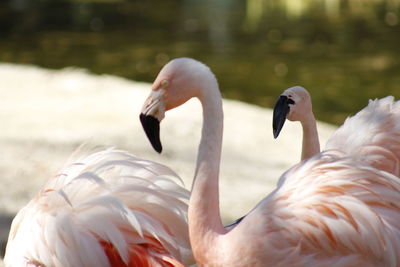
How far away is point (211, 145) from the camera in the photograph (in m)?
2.66

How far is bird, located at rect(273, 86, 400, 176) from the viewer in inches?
121

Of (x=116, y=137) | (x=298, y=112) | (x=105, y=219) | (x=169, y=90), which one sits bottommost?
(x=116, y=137)

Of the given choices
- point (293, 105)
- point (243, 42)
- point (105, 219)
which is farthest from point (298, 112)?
point (243, 42)

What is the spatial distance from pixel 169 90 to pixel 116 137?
8.69ft

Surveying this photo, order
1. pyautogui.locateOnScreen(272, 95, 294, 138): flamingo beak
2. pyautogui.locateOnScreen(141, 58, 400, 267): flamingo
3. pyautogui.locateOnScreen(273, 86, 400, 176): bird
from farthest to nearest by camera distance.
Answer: pyautogui.locateOnScreen(273, 86, 400, 176): bird, pyautogui.locateOnScreen(272, 95, 294, 138): flamingo beak, pyautogui.locateOnScreen(141, 58, 400, 267): flamingo

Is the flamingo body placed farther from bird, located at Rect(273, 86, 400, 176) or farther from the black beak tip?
the black beak tip

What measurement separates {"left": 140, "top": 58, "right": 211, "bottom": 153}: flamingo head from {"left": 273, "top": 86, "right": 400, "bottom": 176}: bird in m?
0.53

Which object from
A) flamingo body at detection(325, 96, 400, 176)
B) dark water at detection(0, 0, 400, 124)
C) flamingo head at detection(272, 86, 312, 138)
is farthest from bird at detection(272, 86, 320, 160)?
dark water at detection(0, 0, 400, 124)

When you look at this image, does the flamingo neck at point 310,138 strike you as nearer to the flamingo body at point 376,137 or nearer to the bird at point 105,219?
the flamingo body at point 376,137

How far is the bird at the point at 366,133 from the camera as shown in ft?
10.1

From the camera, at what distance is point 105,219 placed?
265 centimetres

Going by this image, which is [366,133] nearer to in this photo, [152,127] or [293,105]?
[293,105]

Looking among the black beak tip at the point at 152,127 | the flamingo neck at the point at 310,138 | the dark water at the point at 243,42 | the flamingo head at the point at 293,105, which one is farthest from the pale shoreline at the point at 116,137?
the black beak tip at the point at 152,127

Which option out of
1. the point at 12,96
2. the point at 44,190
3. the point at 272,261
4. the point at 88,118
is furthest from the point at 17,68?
the point at 272,261
